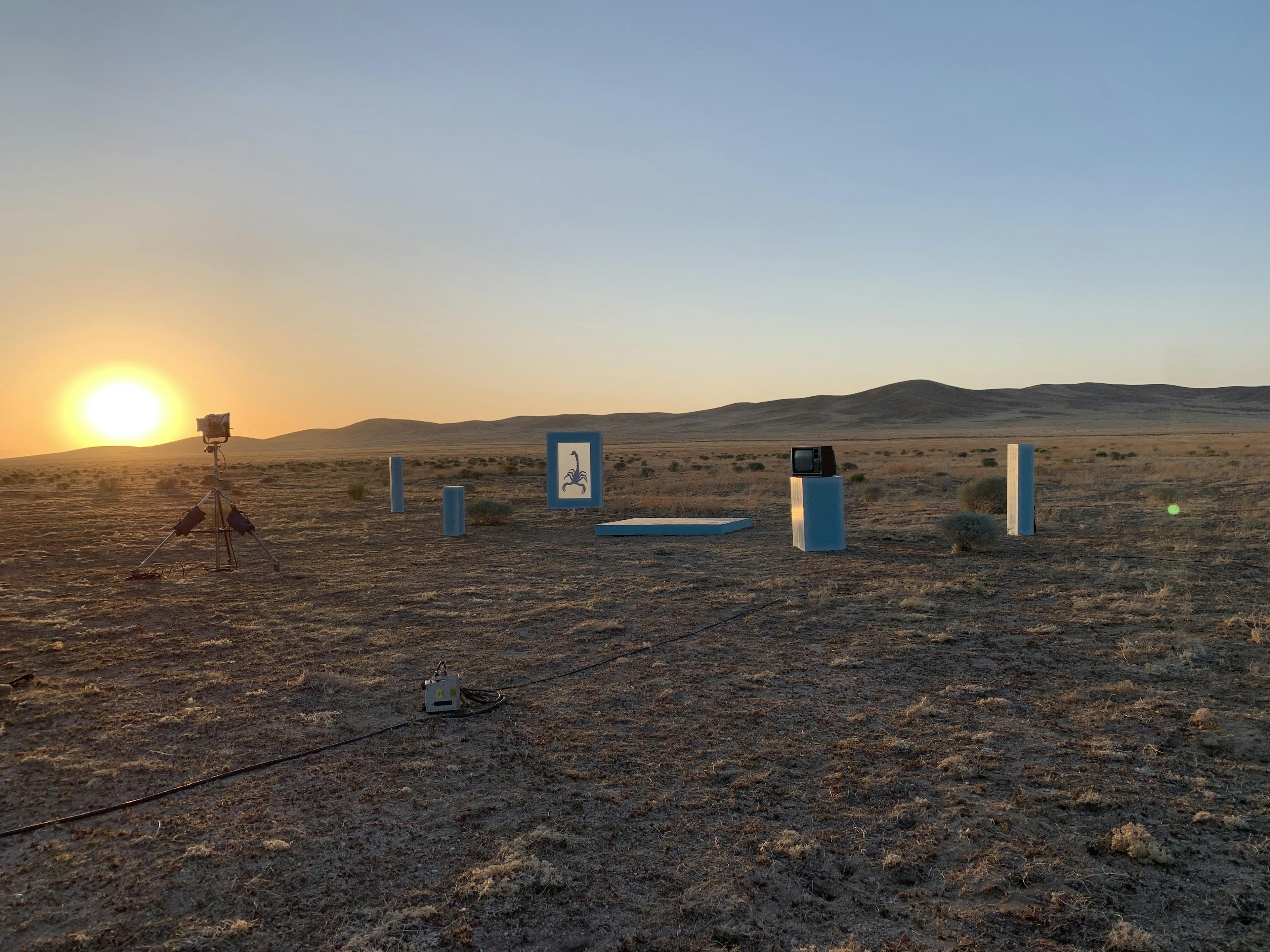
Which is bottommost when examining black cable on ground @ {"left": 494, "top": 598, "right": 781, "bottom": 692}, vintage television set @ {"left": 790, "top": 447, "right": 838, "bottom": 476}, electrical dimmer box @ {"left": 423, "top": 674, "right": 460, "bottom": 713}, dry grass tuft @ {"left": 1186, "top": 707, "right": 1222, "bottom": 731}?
black cable on ground @ {"left": 494, "top": 598, "right": 781, "bottom": 692}

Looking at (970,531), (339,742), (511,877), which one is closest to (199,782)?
(339,742)

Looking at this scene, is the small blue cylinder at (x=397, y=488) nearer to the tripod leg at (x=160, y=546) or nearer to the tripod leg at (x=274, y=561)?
the tripod leg at (x=160, y=546)

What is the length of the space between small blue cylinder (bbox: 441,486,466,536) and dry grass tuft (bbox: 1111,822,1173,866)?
16.2m

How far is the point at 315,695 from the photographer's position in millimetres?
7215

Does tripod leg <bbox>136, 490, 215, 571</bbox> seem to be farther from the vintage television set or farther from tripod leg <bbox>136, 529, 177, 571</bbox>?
the vintage television set

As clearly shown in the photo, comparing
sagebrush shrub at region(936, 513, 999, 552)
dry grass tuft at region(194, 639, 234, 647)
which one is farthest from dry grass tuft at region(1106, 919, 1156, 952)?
sagebrush shrub at region(936, 513, 999, 552)

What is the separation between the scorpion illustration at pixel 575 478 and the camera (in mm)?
24312

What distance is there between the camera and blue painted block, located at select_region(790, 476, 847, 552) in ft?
50.6

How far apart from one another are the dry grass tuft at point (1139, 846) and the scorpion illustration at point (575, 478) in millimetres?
20380

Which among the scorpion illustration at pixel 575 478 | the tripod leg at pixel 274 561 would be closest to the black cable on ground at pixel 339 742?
the tripod leg at pixel 274 561

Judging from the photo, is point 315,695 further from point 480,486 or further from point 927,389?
point 927,389

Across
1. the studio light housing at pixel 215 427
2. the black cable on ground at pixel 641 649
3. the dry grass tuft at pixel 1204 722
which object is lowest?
the black cable on ground at pixel 641 649

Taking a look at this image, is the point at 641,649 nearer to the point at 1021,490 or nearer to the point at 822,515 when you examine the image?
the point at 822,515

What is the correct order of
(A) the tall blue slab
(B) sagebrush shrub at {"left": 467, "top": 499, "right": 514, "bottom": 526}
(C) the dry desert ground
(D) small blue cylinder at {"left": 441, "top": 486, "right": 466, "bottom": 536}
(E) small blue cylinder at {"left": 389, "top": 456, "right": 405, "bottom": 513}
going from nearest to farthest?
(C) the dry desert ground → (A) the tall blue slab → (D) small blue cylinder at {"left": 441, "top": 486, "right": 466, "bottom": 536} → (B) sagebrush shrub at {"left": 467, "top": 499, "right": 514, "bottom": 526} → (E) small blue cylinder at {"left": 389, "top": 456, "right": 405, "bottom": 513}
